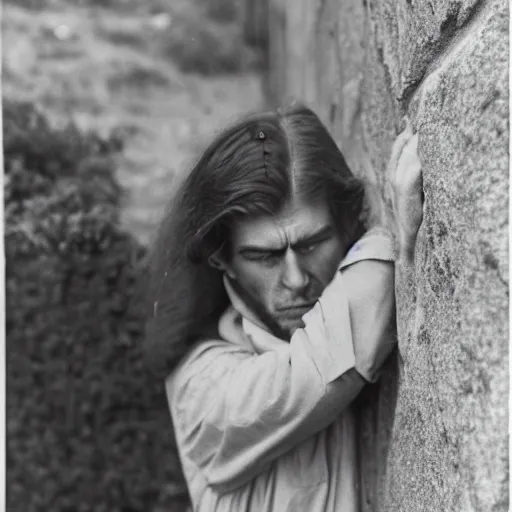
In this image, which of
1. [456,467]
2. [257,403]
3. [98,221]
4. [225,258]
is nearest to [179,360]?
[225,258]

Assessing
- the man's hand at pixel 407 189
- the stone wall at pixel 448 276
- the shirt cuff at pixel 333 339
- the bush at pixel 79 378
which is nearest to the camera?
the stone wall at pixel 448 276

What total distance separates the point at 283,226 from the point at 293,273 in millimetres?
73

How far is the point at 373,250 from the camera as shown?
49.1 inches

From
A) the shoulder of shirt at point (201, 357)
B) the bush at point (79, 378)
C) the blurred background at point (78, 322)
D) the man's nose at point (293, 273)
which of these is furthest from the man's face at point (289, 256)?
the bush at point (79, 378)

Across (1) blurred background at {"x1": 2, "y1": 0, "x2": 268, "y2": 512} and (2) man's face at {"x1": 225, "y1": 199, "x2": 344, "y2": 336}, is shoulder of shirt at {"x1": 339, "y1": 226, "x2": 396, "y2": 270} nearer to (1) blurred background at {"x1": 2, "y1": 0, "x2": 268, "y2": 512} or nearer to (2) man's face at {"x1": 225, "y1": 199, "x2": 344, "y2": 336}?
(2) man's face at {"x1": 225, "y1": 199, "x2": 344, "y2": 336}

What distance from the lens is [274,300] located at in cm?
138

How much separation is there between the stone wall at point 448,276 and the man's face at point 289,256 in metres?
0.12

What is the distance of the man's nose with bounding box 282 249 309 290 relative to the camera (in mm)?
1354

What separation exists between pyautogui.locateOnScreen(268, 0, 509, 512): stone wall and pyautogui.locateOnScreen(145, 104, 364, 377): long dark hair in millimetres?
92

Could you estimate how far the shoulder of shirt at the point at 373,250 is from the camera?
Result: 1239 millimetres

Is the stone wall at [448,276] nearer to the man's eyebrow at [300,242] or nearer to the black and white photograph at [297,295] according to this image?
the black and white photograph at [297,295]

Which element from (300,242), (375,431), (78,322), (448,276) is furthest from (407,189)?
(78,322)

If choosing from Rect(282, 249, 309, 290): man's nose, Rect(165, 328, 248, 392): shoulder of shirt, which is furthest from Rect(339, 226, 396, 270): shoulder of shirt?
Rect(165, 328, 248, 392): shoulder of shirt

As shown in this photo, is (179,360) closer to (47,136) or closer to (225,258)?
(225,258)
